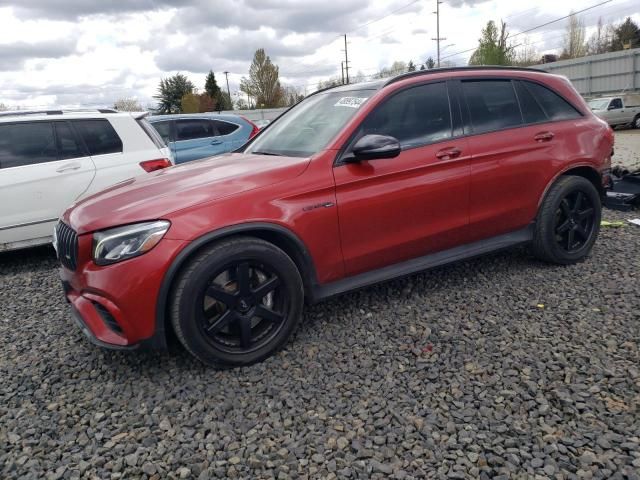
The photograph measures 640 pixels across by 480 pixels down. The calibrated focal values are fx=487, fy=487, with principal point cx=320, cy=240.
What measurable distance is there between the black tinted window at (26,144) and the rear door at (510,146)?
4335 millimetres

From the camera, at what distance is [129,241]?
268 centimetres

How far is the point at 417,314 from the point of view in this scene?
3529 millimetres

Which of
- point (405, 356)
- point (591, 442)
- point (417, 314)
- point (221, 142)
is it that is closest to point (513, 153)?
point (417, 314)

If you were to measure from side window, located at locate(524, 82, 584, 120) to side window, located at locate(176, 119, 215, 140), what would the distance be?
20.7ft

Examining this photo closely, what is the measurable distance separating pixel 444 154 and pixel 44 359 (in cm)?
308

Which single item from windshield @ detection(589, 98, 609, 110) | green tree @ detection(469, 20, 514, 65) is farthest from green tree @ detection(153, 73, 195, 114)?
windshield @ detection(589, 98, 609, 110)

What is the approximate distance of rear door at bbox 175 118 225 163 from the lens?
29.0 feet

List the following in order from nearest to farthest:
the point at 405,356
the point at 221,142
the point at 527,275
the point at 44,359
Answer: the point at 405,356, the point at 44,359, the point at 527,275, the point at 221,142

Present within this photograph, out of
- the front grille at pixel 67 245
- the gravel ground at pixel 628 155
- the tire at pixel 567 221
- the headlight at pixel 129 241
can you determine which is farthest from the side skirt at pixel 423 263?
the gravel ground at pixel 628 155

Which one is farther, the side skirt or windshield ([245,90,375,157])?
windshield ([245,90,375,157])

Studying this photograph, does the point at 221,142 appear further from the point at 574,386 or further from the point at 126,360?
the point at 574,386

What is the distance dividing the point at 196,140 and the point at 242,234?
259 inches

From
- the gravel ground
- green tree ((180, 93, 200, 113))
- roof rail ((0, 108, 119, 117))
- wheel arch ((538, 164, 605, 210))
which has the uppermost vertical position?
green tree ((180, 93, 200, 113))

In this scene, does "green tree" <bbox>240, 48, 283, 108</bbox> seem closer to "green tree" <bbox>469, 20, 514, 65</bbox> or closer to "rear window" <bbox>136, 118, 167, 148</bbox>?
"green tree" <bbox>469, 20, 514, 65</bbox>
